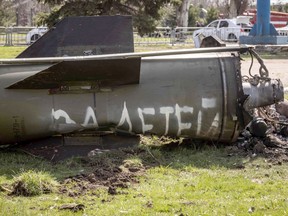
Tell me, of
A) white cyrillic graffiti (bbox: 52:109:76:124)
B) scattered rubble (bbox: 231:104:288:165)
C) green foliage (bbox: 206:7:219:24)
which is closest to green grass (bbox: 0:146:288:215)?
scattered rubble (bbox: 231:104:288:165)

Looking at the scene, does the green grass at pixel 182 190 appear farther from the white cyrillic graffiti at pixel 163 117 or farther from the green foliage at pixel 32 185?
the white cyrillic graffiti at pixel 163 117

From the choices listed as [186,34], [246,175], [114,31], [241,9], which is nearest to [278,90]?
[246,175]

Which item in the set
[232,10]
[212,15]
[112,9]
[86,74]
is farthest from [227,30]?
[86,74]

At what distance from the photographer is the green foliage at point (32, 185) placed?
15.1 ft

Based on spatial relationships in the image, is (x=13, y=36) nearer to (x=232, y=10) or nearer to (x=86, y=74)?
(x=86, y=74)

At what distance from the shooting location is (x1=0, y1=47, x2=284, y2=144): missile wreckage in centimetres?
585

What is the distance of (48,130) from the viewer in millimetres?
5945

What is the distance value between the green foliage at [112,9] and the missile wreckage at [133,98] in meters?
11.0

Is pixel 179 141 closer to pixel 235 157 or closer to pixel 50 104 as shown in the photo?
pixel 235 157

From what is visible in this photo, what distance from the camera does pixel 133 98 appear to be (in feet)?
19.5

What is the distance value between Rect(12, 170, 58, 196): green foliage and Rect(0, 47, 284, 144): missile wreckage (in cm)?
120

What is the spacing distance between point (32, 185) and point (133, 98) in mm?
1728

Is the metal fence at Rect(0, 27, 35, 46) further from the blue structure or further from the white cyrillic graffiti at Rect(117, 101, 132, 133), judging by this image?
the white cyrillic graffiti at Rect(117, 101, 132, 133)

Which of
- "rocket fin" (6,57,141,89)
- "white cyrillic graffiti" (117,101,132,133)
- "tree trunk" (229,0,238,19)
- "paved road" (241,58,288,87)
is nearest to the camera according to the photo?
"rocket fin" (6,57,141,89)
